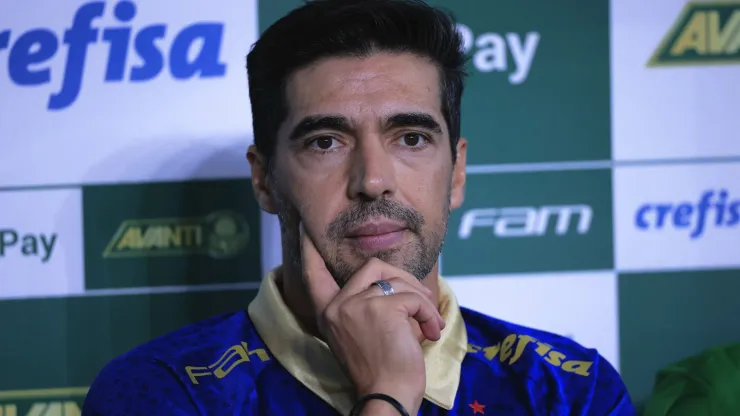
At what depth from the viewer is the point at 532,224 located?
1875 millimetres

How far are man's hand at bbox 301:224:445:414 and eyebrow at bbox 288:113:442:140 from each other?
0.77ft

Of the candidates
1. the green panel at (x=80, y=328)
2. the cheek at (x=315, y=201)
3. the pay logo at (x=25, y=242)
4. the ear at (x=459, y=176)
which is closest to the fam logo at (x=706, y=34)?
the ear at (x=459, y=176)

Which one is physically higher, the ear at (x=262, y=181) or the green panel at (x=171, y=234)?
the ear at (x=262, y=181)

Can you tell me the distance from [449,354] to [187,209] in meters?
0.76

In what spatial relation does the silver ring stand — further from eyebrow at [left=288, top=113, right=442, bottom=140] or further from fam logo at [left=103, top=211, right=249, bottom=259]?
fam logo at [left=103, top=211, right=249, bottom=259]

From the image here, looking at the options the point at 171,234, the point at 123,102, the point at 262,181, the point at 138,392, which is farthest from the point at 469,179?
the point at 138,392

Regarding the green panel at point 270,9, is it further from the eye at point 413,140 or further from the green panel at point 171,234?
the eye at point 413,140

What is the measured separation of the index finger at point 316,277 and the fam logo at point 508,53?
0.76 metres

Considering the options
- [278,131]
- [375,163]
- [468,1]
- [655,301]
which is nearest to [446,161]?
[375,163]

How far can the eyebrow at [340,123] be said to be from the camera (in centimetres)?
130

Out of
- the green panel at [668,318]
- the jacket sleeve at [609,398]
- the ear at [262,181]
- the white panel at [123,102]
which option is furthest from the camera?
the green panel at [668,318]

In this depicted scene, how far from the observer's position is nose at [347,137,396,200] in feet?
4.09

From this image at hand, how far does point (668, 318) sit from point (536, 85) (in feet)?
2.08

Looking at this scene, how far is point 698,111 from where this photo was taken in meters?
1.89
